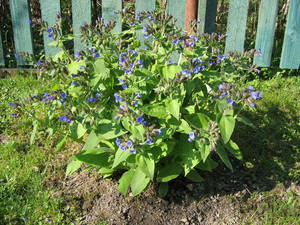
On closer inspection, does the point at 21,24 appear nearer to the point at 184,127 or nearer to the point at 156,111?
the point at 156,111

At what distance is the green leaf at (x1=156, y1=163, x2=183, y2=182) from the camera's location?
2789mm

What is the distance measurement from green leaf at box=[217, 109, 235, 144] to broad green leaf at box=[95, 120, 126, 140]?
636mm

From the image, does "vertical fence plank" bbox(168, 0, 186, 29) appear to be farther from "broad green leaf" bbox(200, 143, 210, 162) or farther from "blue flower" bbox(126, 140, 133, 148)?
"blue flower" bbox(126, 140, 133, 148)

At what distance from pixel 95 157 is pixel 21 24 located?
2770mm

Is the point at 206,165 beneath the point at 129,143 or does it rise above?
beneath

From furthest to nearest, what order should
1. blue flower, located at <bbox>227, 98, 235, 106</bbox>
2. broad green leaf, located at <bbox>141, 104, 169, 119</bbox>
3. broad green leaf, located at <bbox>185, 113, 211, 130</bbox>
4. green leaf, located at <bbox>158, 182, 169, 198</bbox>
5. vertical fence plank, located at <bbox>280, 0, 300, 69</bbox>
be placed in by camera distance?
vertical fence plank, located at <bbox>280, 0, 300, 69</bbox>, green leaf, located at <bbox>158, 182, 169, 198</bbox>, broad green leaf, located at <bbox>185, 113, 211, 130</bbox>, broad green leaf, located at <bbox>141, 104, 169, 119</bbox>, blue flower, located at <bbox>227, 98, 235, 106</bbox>

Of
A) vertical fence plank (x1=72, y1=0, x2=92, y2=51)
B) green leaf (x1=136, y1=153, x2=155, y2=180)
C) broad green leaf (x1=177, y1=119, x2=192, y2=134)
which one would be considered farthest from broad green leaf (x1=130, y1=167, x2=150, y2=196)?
vertical fence plank (x1=72, y1=0, x2=92, y2=51)

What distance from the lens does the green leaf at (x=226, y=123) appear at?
236 cm

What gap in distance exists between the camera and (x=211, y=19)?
4.46 metres

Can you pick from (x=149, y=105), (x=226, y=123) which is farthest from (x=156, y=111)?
(x=226, y=123)

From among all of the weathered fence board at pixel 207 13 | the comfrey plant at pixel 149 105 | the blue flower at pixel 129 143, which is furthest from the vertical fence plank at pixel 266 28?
the blue flower at pixel 129 143

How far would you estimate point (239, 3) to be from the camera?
4.46m

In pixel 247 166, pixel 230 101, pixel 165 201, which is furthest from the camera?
pixel 247 166

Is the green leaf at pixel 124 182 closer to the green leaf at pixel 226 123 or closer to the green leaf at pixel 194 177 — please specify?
the green leaf at pixel 194 177
